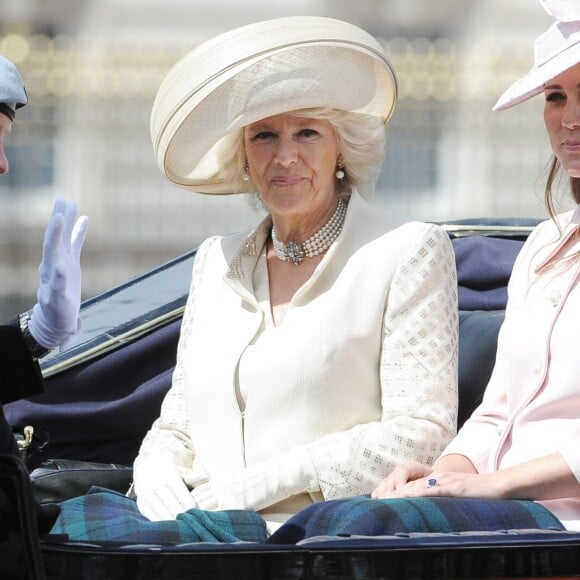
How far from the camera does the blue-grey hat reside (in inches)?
94.7

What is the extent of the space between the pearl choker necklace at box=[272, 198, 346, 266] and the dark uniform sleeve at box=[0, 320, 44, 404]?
66 cm

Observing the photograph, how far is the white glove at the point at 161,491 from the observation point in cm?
282

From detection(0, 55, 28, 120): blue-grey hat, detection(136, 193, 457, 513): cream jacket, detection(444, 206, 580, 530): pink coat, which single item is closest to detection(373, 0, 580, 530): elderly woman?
detection(444, 206, 580, 530): pink coat

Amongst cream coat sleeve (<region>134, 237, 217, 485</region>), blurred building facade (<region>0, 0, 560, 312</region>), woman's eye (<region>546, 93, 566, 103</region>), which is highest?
blurred building facade (<region>0, 0, 560, 312</region>)

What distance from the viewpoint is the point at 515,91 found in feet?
8.79

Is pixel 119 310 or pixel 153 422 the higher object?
pixel 119 310

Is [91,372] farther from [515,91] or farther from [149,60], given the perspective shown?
[149,60]

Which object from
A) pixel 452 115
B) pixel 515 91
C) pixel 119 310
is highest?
pixel 452 115

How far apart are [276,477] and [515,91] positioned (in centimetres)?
74

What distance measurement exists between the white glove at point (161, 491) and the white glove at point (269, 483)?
7 cm

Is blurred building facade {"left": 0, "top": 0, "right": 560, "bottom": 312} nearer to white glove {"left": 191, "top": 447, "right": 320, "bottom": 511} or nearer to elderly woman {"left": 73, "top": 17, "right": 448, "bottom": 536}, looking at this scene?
elderly woman {"left": 73, "top": 17, "right": 448, "bottom": 536}

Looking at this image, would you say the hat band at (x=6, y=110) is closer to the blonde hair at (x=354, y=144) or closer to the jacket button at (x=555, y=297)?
the blonde hair at (x=354, y=144)

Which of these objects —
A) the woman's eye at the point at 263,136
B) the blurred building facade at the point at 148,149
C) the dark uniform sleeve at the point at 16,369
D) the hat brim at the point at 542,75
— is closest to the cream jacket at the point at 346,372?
the woman's eye at the point at 263,136

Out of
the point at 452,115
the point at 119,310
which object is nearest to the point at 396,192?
the point at 452,115
